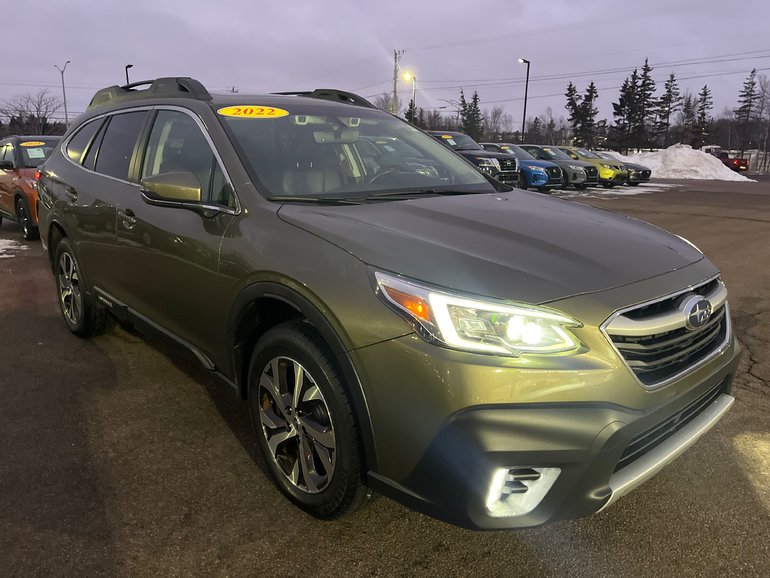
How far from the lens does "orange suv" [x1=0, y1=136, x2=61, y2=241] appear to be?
8.86 metres

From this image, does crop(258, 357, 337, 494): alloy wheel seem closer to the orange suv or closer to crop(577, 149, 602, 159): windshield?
the orange suv

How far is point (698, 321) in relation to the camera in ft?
7.16

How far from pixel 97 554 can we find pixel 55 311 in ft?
12.5

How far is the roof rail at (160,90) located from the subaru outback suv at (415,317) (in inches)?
1.1

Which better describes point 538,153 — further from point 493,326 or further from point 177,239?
point 493,326

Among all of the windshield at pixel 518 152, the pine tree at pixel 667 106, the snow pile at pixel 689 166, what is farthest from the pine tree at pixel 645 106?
the windshield at pixel 518 152

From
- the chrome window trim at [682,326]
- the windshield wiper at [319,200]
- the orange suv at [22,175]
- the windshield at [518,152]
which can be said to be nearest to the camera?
the chrome window trim at [682,326]

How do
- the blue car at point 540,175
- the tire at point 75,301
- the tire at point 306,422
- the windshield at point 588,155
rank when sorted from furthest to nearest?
the windshield at point 588,155 → the blue car at point 540,175 → the tire at point 75,301 → the tire at point 306,422

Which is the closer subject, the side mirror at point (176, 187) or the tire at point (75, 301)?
the side mirror at point (176, 187)

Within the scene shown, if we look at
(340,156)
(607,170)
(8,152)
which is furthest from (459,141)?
(340,156)

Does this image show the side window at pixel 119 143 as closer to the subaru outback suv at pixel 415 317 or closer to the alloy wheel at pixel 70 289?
the subaru outback suv at pixel 415 317

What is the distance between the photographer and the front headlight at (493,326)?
187cm

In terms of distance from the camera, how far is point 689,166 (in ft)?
127

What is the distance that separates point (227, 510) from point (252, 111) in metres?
2.06
